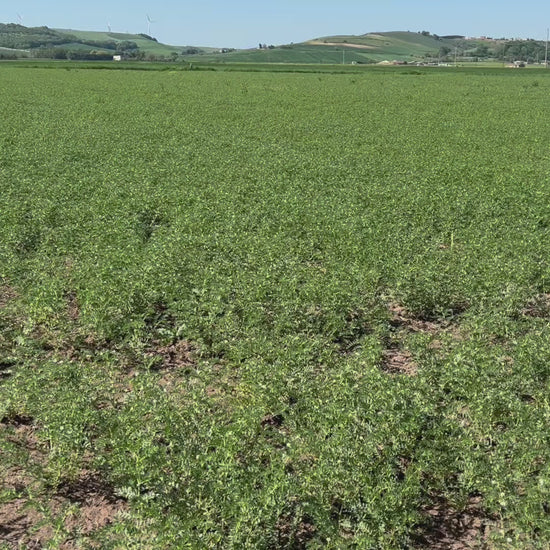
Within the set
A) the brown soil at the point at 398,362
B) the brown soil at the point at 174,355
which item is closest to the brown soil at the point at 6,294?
the brown soil at the point at 174,355

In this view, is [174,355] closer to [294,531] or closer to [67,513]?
[67,513]

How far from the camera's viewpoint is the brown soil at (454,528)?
4.64 metres

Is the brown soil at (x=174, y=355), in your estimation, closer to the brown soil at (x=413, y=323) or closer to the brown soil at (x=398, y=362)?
the brown soil at (x=398, y=362)

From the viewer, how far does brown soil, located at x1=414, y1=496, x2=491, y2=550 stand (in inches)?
183

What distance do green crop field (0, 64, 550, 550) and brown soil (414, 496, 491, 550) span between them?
0.7 inches

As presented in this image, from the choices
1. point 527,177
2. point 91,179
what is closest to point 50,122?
point 91,179

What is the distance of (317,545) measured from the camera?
4.16 m

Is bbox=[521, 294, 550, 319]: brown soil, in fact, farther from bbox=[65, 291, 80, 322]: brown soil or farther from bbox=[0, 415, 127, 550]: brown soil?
bbox=[65, 291, 80, 322]: brown soil

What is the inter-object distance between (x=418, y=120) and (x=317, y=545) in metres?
26.9

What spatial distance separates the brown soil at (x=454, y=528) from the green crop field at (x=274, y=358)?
0.7 inches

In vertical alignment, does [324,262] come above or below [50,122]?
below

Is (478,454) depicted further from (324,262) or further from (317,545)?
(324,262)

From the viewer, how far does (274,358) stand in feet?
22.0

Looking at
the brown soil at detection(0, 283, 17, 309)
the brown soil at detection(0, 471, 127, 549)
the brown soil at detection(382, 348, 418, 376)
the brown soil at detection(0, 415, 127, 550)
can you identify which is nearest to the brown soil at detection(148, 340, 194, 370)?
the brown soil at detection(0, 415, 127, 550)
